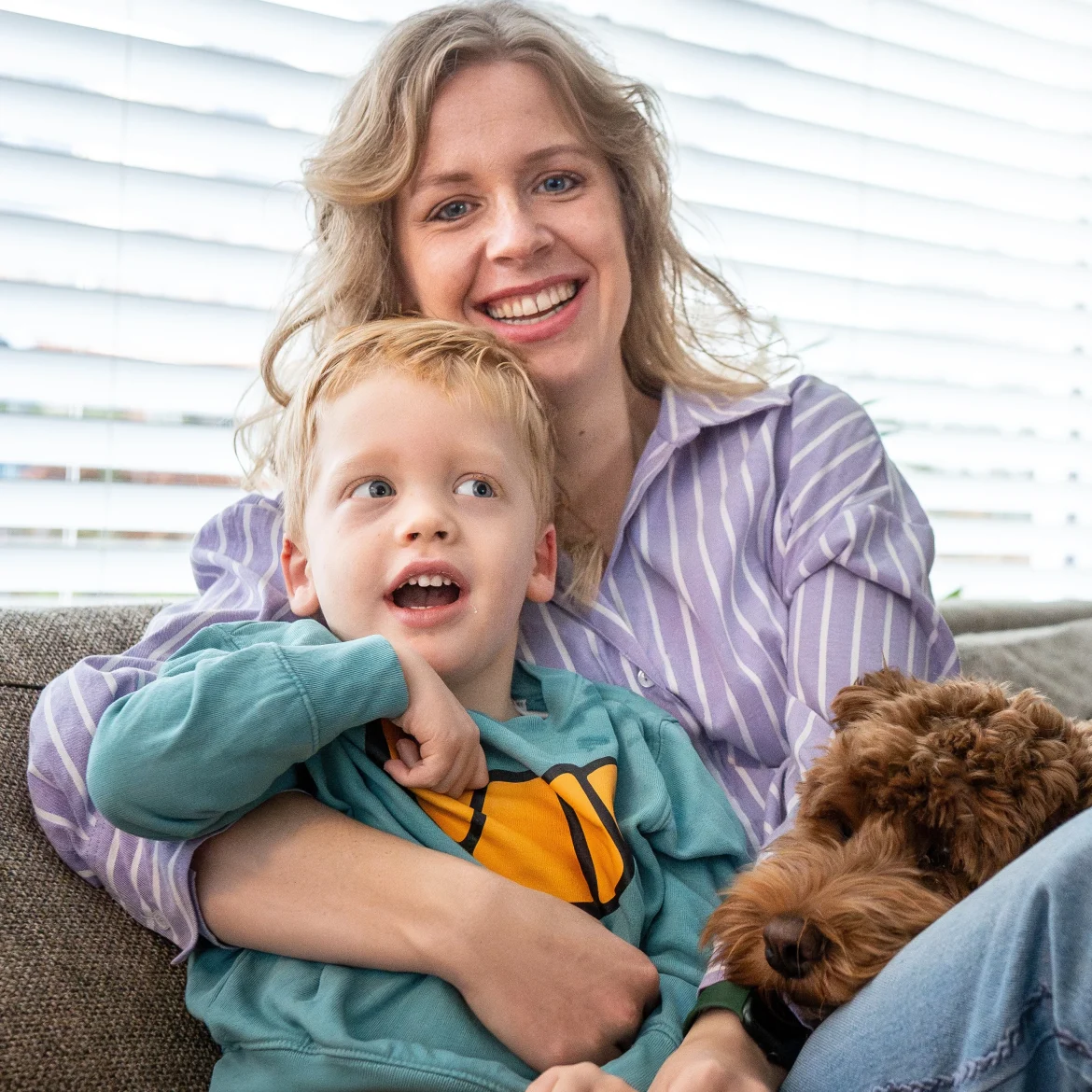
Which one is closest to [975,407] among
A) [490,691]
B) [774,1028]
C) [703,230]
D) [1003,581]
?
[1003,581]

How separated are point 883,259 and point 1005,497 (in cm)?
100

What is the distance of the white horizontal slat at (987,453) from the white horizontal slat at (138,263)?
6.27ft

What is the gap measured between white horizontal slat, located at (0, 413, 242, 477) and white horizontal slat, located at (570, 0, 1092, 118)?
1.45 meters

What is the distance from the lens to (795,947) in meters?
1.12

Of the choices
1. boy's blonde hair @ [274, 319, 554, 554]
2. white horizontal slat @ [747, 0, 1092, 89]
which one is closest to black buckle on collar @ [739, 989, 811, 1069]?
boy's blonde hair @ [274, 319, 554, 554]

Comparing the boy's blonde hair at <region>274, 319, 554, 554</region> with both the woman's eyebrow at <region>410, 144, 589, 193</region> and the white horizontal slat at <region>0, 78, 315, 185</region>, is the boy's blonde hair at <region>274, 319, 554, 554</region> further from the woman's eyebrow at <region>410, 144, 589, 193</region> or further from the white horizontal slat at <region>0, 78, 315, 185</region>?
the white horizontal slat at <region>0, 78, 315, 185</region>

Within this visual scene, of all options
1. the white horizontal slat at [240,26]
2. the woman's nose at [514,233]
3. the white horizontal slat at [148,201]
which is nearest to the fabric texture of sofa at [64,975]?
the woman's nose at [514,233]

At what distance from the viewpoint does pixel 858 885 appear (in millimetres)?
1155

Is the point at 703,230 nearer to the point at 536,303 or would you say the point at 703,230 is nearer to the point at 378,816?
the point at 536,303

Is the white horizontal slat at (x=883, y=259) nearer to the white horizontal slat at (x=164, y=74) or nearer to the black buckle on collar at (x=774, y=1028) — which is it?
the white horizontal slat at (x=164, y=74)

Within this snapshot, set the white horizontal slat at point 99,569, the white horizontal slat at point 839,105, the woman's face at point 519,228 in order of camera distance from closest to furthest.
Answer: the woman's face at point 519,228
the white horizontal slat at point 99,569
the white horizontal slat at point 839,105

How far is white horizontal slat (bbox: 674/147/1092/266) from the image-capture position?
321 cm

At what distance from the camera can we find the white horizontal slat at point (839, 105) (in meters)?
3.08

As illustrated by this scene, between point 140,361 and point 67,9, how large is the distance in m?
0.70
